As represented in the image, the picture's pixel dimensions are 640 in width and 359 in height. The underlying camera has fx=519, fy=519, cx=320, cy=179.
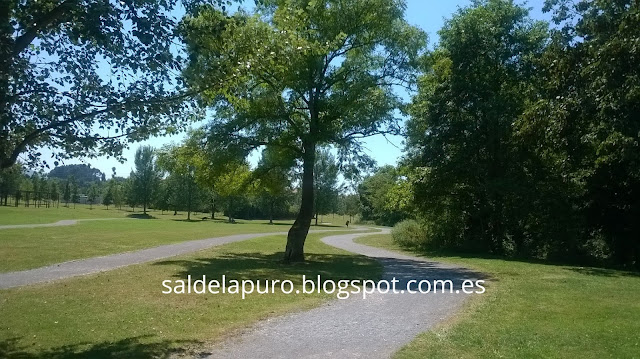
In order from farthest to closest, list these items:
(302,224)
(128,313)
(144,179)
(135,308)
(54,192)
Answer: (54,192), (144,179), (302,224), (135,308), (128,313)

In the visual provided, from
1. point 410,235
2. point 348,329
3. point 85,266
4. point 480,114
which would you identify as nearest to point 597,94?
point 348,329

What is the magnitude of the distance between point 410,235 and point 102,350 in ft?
90.9

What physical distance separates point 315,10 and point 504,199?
1417cm

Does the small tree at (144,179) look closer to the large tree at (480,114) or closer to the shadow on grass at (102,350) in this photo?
the large tree at (480,114)

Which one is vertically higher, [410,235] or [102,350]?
[410,235]

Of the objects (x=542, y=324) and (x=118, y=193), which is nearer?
(x=542, y=324)

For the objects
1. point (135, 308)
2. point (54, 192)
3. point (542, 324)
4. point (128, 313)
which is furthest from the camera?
point (54, 192)

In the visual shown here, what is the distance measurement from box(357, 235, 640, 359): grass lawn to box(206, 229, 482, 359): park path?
1.39 ft

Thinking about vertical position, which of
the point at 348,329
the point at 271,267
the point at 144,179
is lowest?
the point at 271,267

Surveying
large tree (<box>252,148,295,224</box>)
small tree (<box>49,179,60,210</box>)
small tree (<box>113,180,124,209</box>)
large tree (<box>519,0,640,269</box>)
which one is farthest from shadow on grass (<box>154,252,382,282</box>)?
small tree (<box>49,179,60,210</box>)

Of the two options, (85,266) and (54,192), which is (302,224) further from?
(54,192)

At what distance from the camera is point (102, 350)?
721cm

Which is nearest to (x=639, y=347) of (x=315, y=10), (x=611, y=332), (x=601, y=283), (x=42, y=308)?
(x=611, y=332)

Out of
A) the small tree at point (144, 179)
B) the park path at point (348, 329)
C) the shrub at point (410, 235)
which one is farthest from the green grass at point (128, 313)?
the small tree at point (144, 179)
